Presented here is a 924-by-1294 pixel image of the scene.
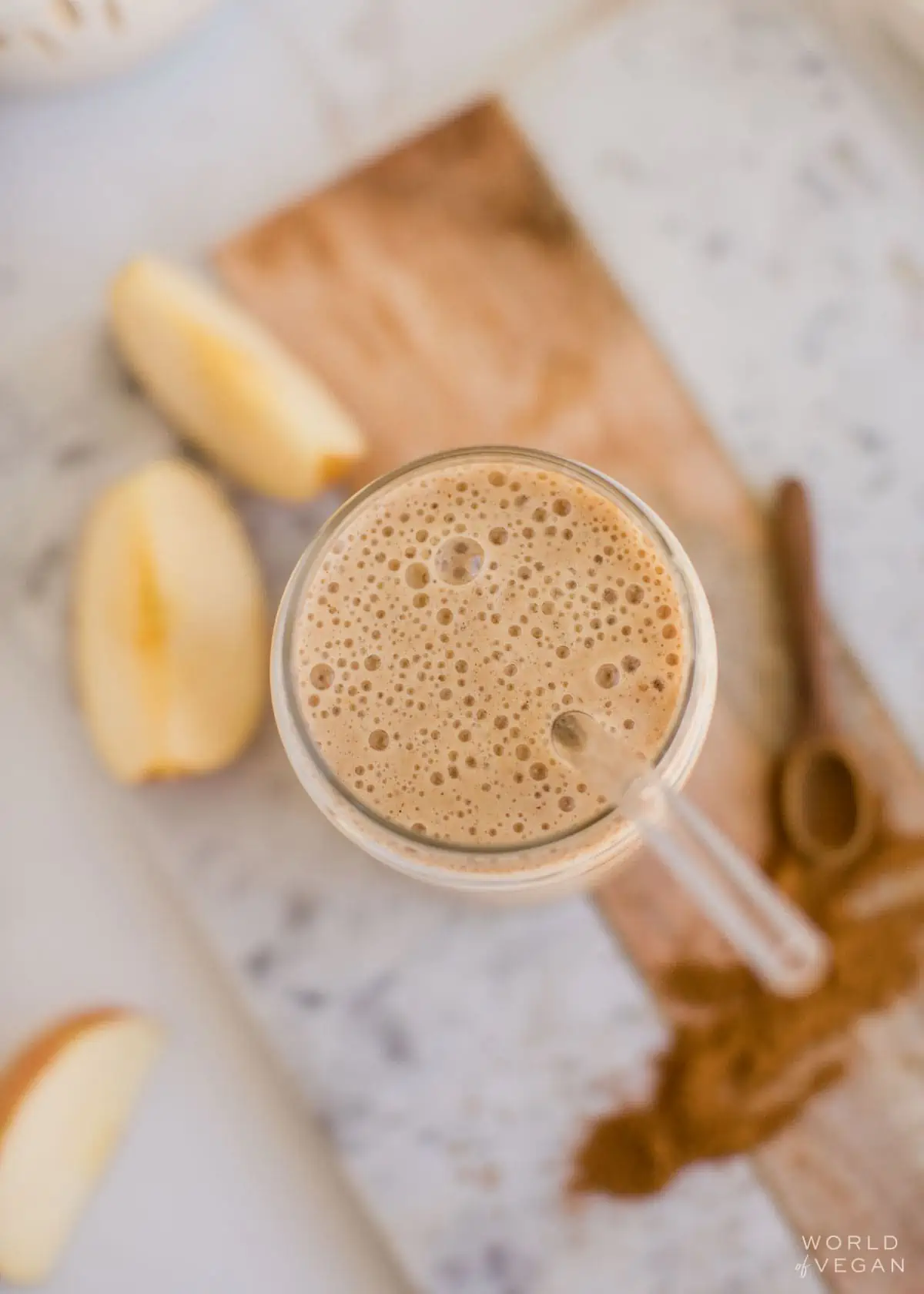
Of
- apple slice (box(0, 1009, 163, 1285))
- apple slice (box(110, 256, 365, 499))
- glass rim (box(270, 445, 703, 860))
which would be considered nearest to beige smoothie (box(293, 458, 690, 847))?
glass rim (box(270, 445, 703, 860))

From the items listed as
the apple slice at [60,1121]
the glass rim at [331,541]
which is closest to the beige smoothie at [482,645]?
the glass rim at [331,541]

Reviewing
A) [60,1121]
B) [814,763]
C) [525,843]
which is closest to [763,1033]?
[814,763]

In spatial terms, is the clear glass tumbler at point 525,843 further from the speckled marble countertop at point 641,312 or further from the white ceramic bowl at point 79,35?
the white ceramic bowl at point 79,35

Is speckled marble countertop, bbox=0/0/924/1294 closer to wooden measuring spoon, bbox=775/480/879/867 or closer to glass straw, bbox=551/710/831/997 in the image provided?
wooden measuring spoon, bbox=775/480/879/867

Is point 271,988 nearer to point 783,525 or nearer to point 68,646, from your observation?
point 68,646

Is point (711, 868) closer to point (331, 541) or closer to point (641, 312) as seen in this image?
point (331, 541)
